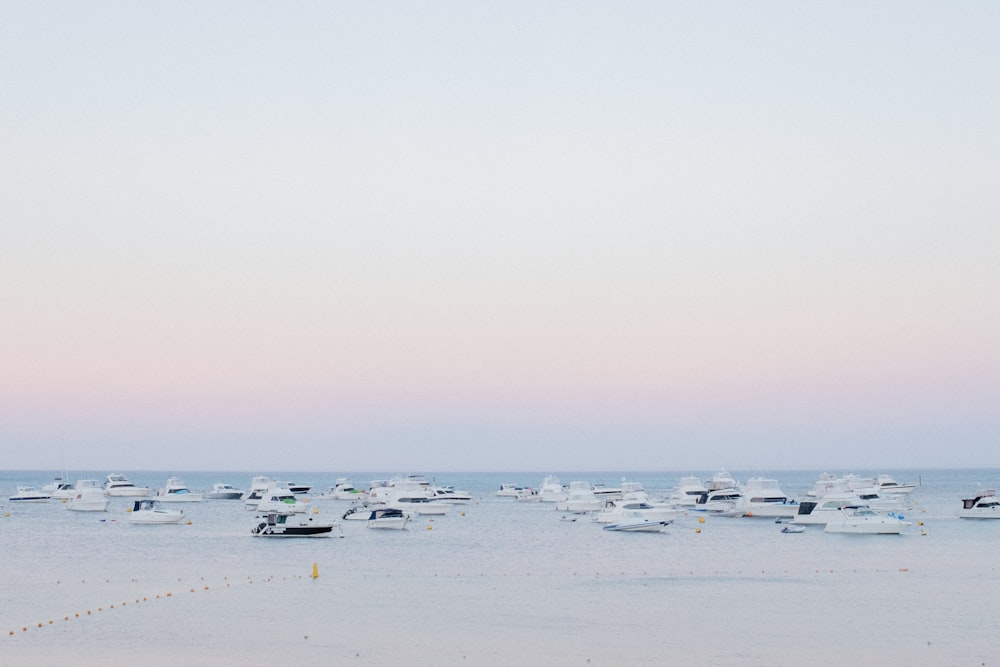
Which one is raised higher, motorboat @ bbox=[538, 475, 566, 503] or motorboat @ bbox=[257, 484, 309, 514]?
motorboat @ bbox=[538, 475, 566, 503]

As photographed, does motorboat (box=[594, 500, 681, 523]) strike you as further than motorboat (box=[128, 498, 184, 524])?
No

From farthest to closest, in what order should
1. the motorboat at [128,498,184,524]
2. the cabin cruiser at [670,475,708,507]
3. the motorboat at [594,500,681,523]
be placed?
the cabin cruiser at [670,475,708,507] < the motorboat at [128,498,184,524] < the motorboat at [594,500,681,523]

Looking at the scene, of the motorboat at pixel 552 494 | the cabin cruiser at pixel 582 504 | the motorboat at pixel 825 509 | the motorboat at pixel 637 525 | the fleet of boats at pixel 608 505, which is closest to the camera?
the fleet of boats at pixel 608 505

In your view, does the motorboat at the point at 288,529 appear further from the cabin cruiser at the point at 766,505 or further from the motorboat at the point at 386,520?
the cabin cruiser at the point at 766,505

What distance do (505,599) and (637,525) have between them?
34.6 metres

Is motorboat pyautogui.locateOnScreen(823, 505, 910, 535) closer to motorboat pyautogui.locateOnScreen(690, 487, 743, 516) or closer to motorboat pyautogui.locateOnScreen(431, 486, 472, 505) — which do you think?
motorboat pyautogui.locateOnScreen(690, 487, 743, 516)

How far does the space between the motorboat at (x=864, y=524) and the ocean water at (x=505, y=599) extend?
1251 millimetres

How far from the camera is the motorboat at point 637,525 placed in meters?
74.0

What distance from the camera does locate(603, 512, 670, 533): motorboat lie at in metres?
74.0

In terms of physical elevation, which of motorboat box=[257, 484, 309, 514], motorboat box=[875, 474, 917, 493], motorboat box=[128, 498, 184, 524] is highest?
motorboat box=[875, 474, 917, 493]

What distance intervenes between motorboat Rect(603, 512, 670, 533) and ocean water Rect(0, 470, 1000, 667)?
2257 millimetres

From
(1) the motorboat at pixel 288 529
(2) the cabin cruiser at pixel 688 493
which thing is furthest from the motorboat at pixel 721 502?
(1) the motorboat at pixel 288 529

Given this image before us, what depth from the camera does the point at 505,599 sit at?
4100 cm

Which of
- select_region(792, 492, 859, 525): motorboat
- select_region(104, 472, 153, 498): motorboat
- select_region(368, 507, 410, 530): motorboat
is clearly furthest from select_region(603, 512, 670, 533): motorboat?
select_region(104, 472, 153, 498): motorboat
